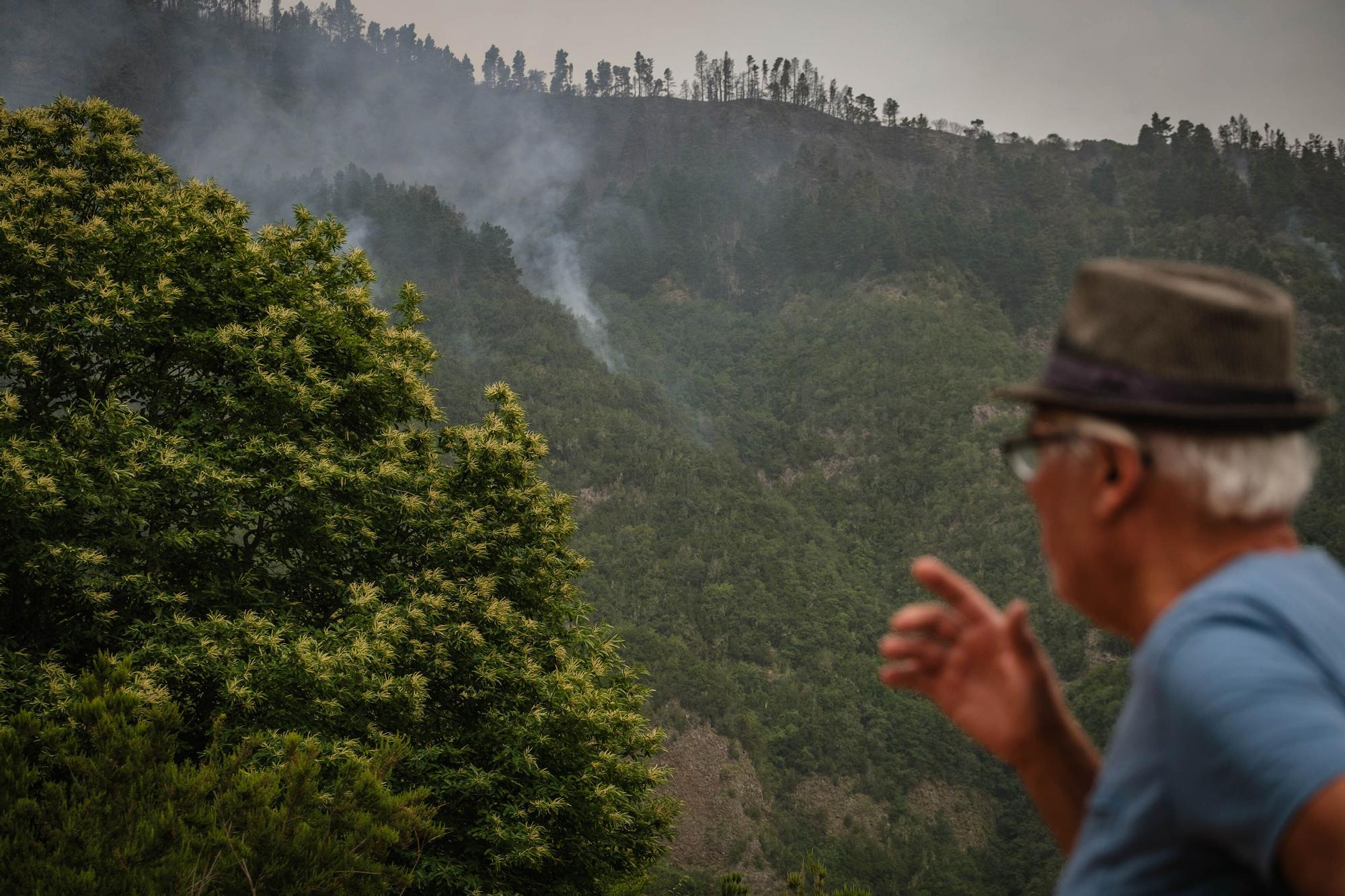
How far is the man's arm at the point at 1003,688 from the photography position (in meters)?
1.44

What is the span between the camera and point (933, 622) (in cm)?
152

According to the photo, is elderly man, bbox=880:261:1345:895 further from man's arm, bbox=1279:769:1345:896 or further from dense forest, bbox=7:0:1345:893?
dense forest, bbox=7:0:1345:893

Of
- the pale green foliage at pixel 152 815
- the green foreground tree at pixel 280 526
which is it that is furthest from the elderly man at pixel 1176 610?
the green foreground tree at pixel 280 526

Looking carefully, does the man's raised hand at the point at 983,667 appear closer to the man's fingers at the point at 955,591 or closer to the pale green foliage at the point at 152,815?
the man's fingers at the point at 955,591

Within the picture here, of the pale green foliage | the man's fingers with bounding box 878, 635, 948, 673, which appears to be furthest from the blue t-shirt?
the pale green foliage

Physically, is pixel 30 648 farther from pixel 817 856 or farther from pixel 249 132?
pixel 249 132

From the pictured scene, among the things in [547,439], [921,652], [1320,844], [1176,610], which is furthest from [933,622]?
[547,439]

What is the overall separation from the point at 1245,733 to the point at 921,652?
61 cm

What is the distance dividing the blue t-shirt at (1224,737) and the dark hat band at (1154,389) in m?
0.20

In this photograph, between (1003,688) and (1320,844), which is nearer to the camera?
(1320,844)

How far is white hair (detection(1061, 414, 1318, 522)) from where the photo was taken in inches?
46.1

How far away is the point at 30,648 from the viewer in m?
10.9

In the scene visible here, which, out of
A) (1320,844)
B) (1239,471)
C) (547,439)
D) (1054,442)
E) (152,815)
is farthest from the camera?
(547,439)

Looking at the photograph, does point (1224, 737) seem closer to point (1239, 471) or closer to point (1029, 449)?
point (1239, 471)
